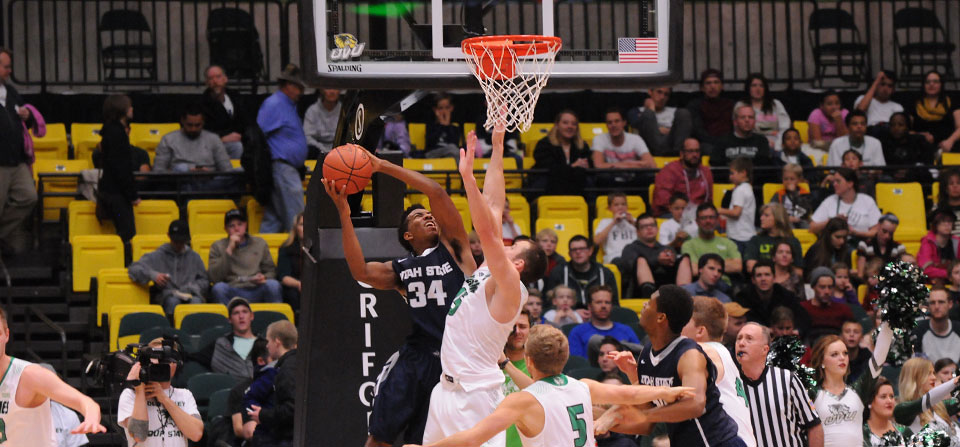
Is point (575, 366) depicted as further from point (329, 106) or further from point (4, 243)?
point (4, 243)

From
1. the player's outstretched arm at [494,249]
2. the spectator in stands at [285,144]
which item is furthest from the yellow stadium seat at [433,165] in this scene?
the player's outstretched arm at [494,249]

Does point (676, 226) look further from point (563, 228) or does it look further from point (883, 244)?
point (883, 244)

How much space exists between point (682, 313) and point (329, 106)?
7.64 meters

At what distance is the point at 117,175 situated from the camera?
40.3ft

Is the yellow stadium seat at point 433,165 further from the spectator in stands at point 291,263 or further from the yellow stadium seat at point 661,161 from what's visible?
the yellow stadium seat at point 661,161

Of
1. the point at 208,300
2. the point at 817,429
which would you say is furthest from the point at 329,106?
the point at 817,429

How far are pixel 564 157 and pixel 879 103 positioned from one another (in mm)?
4366

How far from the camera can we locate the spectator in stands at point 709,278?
37.5 ft

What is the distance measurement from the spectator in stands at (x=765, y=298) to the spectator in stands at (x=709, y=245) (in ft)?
2.36

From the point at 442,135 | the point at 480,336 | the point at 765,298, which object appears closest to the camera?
the point at 480,336

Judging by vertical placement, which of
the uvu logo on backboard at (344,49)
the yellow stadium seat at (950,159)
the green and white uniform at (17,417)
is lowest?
the green and white uniform at (17,417)

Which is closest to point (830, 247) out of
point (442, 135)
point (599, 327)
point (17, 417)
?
point (599, 327)

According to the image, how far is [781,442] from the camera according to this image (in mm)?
7336

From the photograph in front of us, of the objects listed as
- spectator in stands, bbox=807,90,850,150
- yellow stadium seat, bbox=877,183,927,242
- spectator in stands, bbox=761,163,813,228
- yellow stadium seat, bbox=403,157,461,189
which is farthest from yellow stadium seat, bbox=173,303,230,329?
spectator in stands, bbox=807,90,850,150
